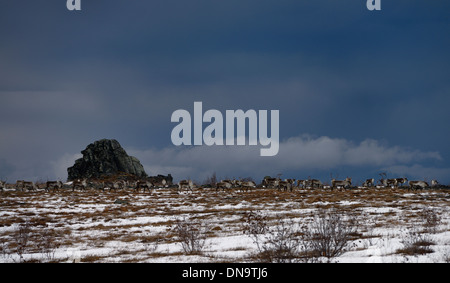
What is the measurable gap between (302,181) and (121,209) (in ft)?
121

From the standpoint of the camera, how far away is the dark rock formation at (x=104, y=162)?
92.2m

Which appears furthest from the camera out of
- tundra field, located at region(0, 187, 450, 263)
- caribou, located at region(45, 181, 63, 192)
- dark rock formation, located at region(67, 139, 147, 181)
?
dark rock formation, located at region(67, 139, 147, 181)

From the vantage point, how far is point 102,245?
16578 mm

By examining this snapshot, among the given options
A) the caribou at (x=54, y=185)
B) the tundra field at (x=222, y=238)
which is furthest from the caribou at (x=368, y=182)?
the caribou at (x=54, y=185)

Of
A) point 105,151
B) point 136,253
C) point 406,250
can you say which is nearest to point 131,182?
point 105,151

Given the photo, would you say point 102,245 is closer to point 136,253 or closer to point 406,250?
point 136,253

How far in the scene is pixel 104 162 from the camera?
9344 centimetres

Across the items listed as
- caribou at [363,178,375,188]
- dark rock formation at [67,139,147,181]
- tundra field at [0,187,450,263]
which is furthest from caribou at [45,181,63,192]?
caribou at [363,178,375,188]

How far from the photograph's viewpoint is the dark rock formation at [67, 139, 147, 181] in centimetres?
9225

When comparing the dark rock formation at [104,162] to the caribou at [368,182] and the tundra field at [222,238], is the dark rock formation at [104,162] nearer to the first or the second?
the caribou at [368,182]

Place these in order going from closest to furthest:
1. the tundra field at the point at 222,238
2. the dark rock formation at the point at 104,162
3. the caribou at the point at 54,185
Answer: the tundra field at the point at 222,238 → the caribou at the point at 54,185 → the dark rock formation at the point at 104,162

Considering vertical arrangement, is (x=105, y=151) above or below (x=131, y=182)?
above

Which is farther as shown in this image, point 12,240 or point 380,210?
point 380,210

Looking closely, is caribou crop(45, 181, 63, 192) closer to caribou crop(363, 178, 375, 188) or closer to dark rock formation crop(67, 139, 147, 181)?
dark rock formation crop(67, 139, 147, 181)
